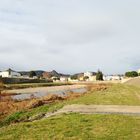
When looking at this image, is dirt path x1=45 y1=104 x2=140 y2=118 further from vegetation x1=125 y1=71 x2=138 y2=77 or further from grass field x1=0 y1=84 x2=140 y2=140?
vegetation x1=125 y1=71 x2=138 y2=77

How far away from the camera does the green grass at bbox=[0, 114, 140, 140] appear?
1474 centimetres

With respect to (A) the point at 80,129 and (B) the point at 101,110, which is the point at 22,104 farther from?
(A) the point at 80,129

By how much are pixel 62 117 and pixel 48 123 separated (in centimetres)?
→ 214

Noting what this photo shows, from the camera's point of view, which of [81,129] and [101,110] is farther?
[101,110]

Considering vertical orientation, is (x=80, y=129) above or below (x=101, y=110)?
below

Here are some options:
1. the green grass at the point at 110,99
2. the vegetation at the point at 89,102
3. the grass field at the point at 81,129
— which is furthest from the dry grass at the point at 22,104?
the grass field at the point at 81,129

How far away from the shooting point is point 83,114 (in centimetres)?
2117

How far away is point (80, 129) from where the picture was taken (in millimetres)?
16297

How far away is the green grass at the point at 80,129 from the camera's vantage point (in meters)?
14.7

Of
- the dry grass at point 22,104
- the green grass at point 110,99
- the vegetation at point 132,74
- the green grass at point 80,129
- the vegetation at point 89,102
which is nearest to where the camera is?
the green grass at point 80,129

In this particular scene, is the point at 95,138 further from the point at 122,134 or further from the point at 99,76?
the point at 99,76

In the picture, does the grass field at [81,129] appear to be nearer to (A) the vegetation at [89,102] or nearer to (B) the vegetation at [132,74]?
(A) the vegetation at [89,102]

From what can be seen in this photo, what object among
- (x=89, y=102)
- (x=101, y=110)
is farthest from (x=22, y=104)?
(x=101, y=110)

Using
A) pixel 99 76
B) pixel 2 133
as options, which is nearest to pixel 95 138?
pixel 2 133
